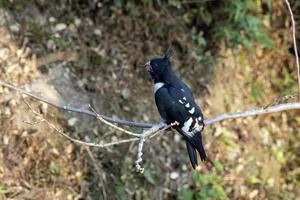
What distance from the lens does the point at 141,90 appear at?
641 centimetres

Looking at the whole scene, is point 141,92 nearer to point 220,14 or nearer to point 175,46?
point 175,46

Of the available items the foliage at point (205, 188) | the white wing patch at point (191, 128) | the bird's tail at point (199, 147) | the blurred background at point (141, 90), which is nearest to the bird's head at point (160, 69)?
the white wing patch at point (191, 128)

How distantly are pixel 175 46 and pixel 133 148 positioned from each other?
4.43 ft

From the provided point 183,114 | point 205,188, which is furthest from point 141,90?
point 183,114

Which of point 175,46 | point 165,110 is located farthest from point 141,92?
point 165,110

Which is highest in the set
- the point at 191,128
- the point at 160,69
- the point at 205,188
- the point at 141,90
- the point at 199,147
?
the point at 141,90

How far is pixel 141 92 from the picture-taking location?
6.40 metres

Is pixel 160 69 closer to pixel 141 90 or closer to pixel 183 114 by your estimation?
pixel 183 114

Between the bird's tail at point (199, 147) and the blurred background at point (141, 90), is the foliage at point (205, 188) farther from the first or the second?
the bird's tail at point (199, 147)

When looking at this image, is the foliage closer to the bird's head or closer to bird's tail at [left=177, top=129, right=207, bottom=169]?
bird's tail at [left=177, top=129, right=207, bottom=169]

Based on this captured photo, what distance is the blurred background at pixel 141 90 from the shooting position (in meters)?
5.55

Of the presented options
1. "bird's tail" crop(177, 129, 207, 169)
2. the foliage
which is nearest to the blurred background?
the foliage

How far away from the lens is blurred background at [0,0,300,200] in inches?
219

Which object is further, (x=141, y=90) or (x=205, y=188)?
(x=141, y=90)
